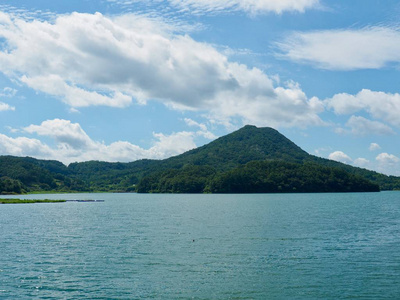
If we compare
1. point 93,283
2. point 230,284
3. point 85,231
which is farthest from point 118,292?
point 85,231

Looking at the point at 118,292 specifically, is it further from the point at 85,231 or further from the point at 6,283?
the point at 85,231

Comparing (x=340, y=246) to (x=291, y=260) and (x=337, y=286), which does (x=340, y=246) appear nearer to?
(x=291, y=260)

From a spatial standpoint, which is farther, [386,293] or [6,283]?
[6,283]

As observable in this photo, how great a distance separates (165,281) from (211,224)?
2240 inches

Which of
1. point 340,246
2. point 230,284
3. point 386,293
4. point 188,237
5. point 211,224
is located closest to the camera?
point 386,293

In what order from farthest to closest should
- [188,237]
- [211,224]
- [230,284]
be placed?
1. [211,224]
2. [188,237]
3. [230,284]

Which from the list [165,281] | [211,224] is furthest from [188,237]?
[165,281]

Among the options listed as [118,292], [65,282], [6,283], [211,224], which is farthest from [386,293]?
[211,224]

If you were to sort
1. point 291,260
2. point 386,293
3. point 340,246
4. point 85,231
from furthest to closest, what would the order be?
point 85,231, point 340,246, point 291,260, point 386,293

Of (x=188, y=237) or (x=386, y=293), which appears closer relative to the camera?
(x=386, y=293)

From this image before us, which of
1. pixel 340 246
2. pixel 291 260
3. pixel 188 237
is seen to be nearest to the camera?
pixel 291 260

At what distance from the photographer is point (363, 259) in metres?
53.6

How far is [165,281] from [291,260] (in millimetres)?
19217

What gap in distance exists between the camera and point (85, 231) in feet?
292
